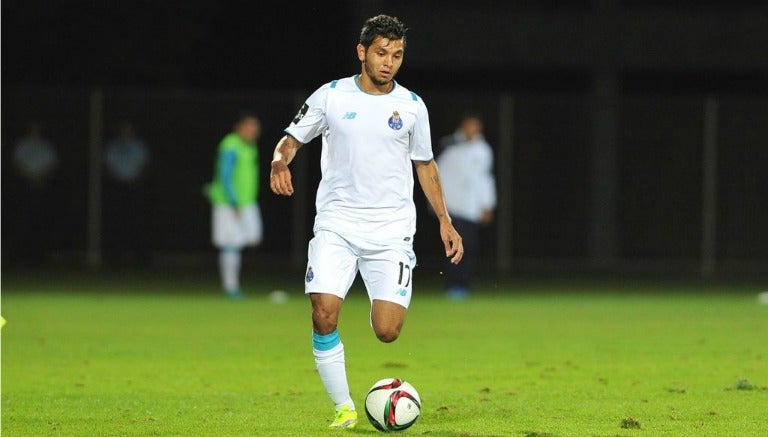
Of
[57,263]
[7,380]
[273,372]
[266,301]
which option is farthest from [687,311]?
[57,263]

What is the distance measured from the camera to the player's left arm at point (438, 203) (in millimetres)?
9281

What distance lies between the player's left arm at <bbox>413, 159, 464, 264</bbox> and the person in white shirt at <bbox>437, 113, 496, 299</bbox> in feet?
33.8

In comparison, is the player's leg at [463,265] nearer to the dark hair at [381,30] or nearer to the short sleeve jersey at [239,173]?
the short sleeve jersey at [239,173]

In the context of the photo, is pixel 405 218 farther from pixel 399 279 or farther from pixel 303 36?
pixel 303 36

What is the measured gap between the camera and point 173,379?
38.1ft

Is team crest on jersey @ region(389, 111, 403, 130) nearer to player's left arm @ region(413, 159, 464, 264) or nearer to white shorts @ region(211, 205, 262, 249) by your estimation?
player's left arm @ region(413, 159, 464, 264)

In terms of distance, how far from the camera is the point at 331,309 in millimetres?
8977

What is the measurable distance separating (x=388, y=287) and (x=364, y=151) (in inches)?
29.3

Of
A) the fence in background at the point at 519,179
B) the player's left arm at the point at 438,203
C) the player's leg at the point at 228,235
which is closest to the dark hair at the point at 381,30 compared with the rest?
the player's left arm at the point at 438,203

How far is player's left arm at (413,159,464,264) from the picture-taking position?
9281 millimetres

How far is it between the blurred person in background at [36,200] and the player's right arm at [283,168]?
674 inches

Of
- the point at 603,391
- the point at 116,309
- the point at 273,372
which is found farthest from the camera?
the point at 116,309

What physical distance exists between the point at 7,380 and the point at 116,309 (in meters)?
6.53

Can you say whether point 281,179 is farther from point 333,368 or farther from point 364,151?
point 333,368
